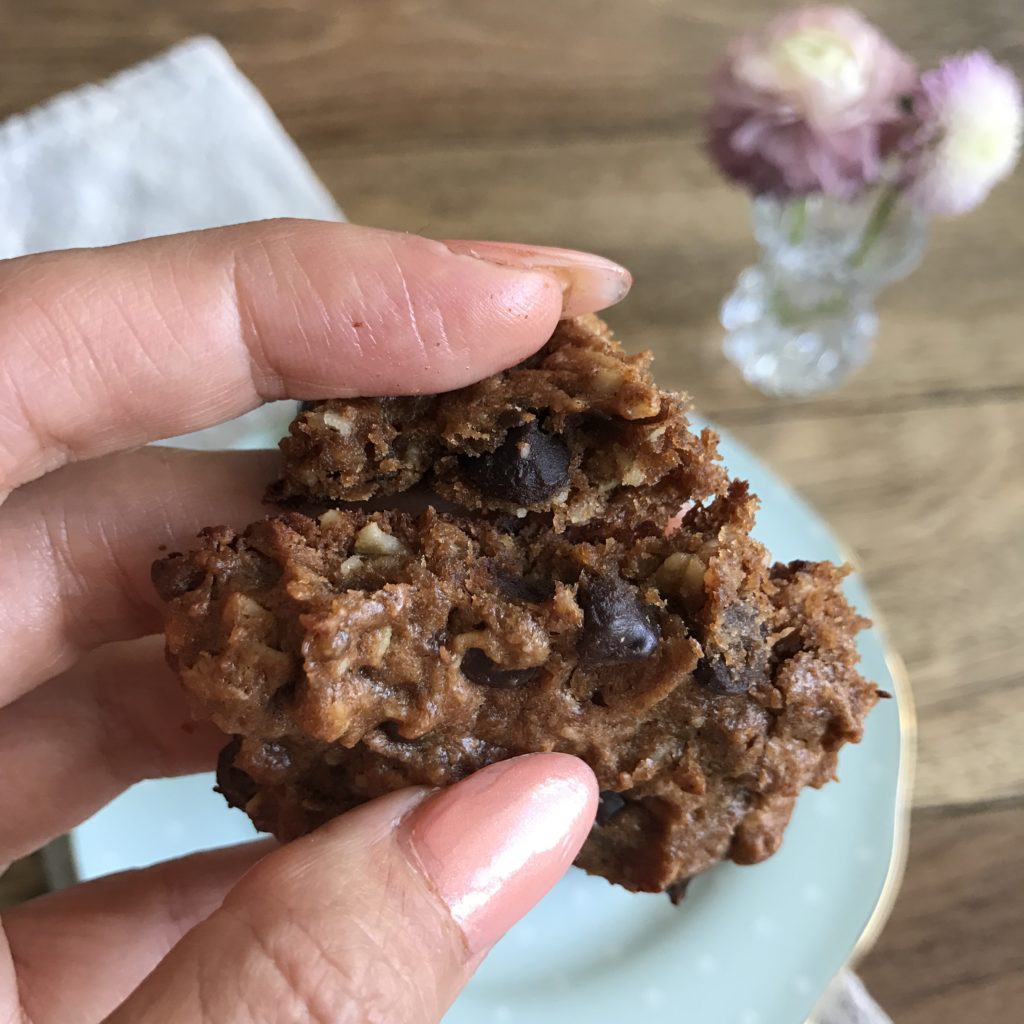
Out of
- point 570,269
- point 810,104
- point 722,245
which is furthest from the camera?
point 722,245

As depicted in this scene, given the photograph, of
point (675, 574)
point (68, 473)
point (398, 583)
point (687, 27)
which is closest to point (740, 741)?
point (675, 574)

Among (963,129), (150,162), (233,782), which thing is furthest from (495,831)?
(150,162)

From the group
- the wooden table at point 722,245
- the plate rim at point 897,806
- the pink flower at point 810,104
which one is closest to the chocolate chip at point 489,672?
the plate rim at point 897,806

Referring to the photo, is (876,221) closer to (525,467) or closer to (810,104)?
(810,104)

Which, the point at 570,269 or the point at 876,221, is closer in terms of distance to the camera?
the point at 570,269

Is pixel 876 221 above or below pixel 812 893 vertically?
above

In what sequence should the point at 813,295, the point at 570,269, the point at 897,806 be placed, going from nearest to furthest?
the point at 570,269
the point at 897,806
the point at 813,295

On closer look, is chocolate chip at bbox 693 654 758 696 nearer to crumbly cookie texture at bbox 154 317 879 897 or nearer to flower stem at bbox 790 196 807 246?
crumbly cookie texture at bbox 154 317 879 897

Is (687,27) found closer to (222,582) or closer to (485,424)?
(485,424)
